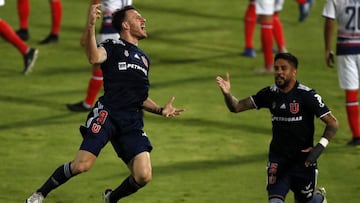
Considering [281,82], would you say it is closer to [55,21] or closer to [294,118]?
[294,118]

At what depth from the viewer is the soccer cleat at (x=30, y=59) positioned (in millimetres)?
15531

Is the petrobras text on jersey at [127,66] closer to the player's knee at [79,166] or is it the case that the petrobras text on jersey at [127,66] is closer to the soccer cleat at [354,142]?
the player's knee at [79,166]

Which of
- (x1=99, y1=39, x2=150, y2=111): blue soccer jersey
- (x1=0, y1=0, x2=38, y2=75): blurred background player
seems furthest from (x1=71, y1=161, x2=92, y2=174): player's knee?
(x1=0, y1=0, x2=38, y2=75): blurred background player

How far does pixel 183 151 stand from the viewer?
12.4 meters

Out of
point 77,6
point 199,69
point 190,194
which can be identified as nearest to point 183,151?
point 190,194

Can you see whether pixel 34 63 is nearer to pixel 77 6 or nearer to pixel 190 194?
pixel 77 6

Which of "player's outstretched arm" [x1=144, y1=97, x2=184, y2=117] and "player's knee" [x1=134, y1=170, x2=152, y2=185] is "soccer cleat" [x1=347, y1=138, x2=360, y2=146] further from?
"player's knee" [x1=134, y1=170, x2=152, y2=185]

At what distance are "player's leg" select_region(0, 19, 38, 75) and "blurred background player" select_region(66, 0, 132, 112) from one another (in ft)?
5.56

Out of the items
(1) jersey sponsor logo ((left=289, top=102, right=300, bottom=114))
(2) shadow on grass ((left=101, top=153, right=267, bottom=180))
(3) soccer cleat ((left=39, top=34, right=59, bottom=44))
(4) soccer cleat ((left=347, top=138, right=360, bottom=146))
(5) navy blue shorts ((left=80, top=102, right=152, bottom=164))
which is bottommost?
(3) soccer cleat ((left=39, top=34, right=59, bottom=44))

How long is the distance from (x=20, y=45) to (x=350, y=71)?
5.27m

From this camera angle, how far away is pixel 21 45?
15406mm

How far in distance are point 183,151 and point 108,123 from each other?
279 cm

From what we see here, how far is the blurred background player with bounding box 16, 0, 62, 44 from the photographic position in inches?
680

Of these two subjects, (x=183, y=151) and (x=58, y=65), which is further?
(x=58, y=65)
